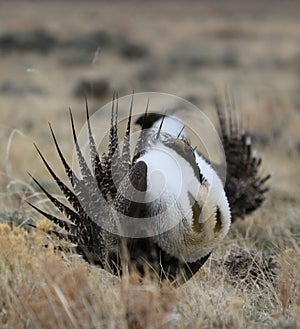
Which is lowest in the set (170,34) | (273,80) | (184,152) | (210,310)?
(210,310)

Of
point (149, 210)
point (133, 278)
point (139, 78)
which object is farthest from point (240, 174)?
point (139, 78)

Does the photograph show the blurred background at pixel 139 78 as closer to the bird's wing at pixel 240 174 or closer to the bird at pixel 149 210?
the bird's wing at pixel 240 174

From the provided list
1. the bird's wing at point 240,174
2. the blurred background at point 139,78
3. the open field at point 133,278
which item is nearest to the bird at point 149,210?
the open field at point 133,278

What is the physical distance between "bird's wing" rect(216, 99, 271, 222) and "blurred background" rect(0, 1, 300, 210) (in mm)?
691

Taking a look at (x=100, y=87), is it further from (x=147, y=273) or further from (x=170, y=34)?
(x=170, y=34)

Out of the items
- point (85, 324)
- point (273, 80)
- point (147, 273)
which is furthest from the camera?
point (273, 80)

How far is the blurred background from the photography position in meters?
6.26

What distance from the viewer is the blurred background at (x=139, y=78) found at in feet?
20.6

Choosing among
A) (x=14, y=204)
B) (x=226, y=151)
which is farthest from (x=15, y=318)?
(x=226, y=151)

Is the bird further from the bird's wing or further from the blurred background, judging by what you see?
the bird's wing

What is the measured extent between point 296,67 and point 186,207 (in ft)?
44.3

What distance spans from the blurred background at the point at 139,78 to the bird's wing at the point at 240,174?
0.69m

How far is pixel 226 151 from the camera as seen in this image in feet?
12.7

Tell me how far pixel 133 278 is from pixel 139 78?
1126cm
